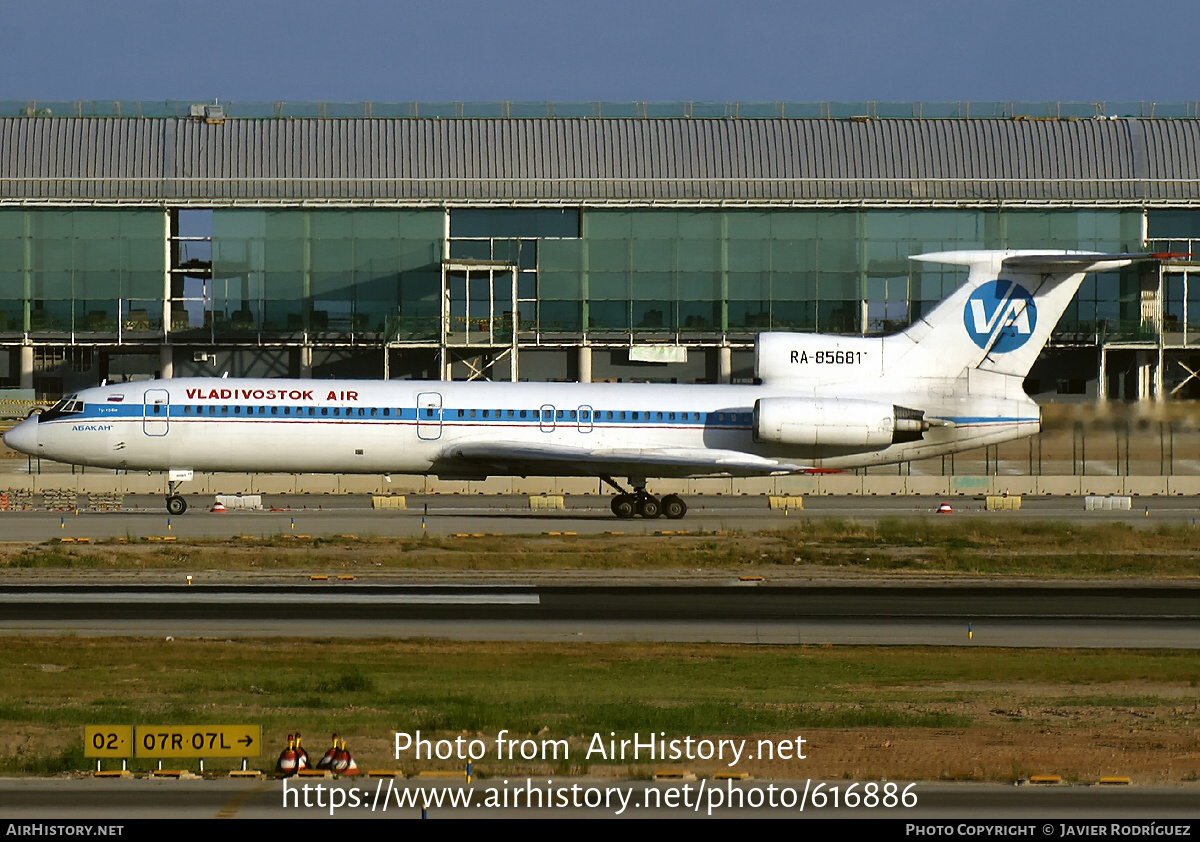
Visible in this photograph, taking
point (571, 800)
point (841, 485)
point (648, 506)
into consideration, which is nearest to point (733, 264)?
point (841, 485)

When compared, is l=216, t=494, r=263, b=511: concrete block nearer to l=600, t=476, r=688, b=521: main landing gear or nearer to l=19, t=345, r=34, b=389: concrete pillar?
l=600, t=476, r=688, b=521: main landing gear

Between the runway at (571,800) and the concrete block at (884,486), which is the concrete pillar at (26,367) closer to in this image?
the concrete block at (884,486)

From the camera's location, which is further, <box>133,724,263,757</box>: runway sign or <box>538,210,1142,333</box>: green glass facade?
<box>538,210,1142,333</box>: green glass facade

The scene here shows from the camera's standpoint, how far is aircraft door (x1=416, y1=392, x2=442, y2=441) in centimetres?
4053

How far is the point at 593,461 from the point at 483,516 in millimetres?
4654

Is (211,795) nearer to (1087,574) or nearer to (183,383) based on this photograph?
(1087,574)

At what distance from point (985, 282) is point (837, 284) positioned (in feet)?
110

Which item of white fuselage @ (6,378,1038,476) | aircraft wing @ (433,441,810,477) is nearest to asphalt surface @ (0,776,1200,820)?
aircraft wing @ (433,441,810,477)

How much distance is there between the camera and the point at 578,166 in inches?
2982

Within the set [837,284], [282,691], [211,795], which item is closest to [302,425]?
[282,691]

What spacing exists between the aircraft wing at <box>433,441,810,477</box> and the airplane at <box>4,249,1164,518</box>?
57mm

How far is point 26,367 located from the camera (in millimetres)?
74938

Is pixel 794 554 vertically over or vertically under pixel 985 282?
under

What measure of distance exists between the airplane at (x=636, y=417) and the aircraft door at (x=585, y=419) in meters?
0.04
